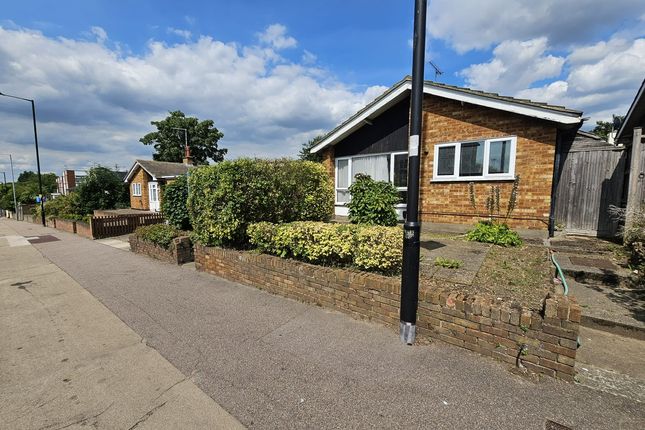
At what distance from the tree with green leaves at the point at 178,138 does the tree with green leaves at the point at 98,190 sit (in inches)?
942

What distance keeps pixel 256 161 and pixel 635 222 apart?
23.1 ft

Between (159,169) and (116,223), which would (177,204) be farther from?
(159,169)

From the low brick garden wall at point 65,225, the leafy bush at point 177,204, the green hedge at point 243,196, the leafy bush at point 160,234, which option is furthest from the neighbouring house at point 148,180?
the green hedge at point 243,196

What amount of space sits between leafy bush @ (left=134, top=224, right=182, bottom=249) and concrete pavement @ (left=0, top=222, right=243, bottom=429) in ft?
9.93

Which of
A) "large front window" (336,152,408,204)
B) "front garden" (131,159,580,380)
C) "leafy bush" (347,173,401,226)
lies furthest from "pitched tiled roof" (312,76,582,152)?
"leafy bush" (347,173,401,226)

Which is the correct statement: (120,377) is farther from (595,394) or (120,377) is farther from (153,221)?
(153,221)

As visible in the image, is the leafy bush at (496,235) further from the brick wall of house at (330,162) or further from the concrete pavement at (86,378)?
the concrete pavement at (86,378)

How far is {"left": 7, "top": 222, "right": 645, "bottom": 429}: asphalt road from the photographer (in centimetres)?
228

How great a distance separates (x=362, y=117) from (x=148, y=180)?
23.1m

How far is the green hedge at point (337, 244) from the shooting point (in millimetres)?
3971

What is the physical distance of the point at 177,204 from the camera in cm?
908

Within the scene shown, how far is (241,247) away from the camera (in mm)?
6289

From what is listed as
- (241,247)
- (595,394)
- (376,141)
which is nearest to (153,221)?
(241,247)

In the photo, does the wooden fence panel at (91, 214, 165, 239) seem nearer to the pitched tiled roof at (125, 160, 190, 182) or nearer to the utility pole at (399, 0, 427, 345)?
the pitched tiled roof at (125, 160, 190, 182)
